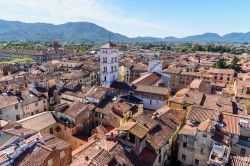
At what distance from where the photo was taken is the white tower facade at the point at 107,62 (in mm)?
69312

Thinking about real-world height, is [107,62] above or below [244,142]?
above

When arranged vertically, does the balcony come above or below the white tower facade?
below

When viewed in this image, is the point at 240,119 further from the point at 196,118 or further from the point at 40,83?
the point at 40,83

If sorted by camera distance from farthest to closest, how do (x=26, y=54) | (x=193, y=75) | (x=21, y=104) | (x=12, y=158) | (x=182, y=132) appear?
(x=26, y=54)
(x=193, y=75)
(x=21, y=104)
(x=182, y=132)
(x=12, y=158)

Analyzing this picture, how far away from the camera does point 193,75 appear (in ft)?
304

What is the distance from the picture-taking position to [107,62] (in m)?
70.2

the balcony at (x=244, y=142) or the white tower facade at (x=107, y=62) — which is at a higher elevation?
the white tower facade at (x=107, y=62)

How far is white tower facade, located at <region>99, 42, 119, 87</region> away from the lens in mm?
69312

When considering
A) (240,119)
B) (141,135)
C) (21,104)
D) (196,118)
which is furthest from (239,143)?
(21,104)

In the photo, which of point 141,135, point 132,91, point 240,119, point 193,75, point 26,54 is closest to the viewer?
point 141,135

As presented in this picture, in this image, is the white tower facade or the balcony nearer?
the balcony

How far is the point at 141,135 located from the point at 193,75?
67.8 meters

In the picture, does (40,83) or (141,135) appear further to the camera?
(40,83)

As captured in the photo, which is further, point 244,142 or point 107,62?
point 107,62
